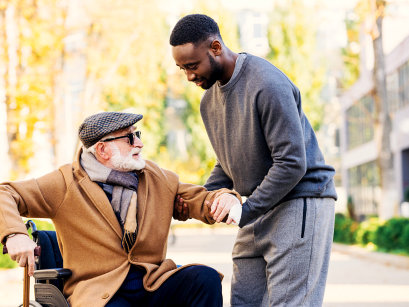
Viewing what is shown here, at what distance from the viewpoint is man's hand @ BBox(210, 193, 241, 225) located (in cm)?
334

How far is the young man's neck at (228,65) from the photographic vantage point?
3420 millimetres

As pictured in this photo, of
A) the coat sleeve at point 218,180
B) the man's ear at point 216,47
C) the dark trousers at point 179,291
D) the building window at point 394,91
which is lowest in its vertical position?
the dark trousers at point 179,291

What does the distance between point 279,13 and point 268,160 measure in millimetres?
36357

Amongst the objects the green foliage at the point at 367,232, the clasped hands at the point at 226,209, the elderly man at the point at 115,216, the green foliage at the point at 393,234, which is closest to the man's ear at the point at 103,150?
the elderly man at the point at 115,216

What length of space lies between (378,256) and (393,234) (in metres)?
1.01

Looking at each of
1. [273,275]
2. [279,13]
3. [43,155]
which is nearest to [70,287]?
[273,275]

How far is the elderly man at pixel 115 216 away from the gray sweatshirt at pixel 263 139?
0.14 metres

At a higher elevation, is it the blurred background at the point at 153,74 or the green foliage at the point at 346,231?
the blurred background at the point at 153,74

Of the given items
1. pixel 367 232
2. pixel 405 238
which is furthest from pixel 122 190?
pixel 367 232

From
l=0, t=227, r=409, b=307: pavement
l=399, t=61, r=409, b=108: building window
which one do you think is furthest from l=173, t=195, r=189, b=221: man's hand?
l=399, t=61, r=409, b=108: building window

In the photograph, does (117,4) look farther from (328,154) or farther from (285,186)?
(328,154)

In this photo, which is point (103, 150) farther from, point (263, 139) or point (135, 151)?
point (263, 139)

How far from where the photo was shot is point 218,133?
11.8 feet

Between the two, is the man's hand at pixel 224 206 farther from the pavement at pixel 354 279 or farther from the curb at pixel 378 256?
the curb at pixel 378 256
